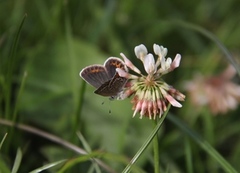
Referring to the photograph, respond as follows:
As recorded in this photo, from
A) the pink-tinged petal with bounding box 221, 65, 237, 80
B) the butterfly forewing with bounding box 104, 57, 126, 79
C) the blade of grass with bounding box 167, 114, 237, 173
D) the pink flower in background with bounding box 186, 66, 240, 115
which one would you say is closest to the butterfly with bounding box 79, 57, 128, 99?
the butterfly forewing with bounding box 104, 57, 126, 79

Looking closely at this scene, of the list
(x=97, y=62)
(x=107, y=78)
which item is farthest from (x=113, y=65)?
(x=97, y=62)

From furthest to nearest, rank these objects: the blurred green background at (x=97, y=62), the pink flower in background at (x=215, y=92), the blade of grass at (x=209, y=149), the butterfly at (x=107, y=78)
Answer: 1. the pink flower in background at (x=215, y=92)
2. the blurred green background at (x=97, y=62)
3. the blade of grass at (x=209, y=149)
4. the butterfly at (x=107, y=78)

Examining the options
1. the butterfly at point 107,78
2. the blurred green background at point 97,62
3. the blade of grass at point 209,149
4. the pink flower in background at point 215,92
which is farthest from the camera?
the pink flower in background at point 215,92

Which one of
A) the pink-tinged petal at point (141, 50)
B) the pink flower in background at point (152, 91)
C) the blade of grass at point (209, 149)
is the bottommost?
the blade of grass at point (209, 149)

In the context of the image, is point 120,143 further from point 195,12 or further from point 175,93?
point 195,12

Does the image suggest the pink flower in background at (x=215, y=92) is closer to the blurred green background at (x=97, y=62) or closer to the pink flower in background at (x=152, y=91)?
the blurred green background at (x=97, y=62)

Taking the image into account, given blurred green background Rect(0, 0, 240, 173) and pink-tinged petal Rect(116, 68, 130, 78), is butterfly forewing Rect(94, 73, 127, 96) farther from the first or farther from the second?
blurred green background Rect(0, 0, 240, 173)

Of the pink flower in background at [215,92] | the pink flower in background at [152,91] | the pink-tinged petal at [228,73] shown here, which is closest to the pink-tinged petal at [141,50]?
the pink flower in background at [152,91]

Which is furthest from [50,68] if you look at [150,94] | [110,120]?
[150,94]
